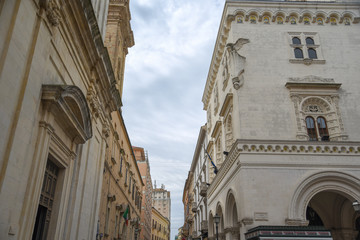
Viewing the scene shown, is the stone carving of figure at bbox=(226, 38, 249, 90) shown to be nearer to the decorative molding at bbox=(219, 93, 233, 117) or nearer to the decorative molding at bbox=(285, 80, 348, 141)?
the decorative molding at bbox=(219, 93, 233, 117)

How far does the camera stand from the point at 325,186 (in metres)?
15.8

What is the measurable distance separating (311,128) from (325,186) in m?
3.29

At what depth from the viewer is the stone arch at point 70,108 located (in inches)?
323

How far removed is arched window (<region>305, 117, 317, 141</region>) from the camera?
17.2 m

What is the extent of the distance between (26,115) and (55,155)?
2844mm

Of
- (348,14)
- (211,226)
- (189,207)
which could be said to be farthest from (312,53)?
(189,207)

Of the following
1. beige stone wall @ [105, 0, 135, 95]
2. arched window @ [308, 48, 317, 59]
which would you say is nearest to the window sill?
arched window @ [308, 48, 317, 59]

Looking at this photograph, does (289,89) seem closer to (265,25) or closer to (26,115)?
(265,25)

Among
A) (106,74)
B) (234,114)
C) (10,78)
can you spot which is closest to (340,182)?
(234,114)

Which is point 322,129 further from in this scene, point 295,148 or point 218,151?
point 218,151

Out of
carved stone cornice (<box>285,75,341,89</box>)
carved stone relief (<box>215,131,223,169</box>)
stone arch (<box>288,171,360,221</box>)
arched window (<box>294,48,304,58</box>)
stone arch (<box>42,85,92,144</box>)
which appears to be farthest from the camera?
carved stone relief (<box>215,131,223,169</box>)

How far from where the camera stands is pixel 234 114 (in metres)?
18.0

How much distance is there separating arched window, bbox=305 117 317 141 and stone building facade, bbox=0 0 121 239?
11.0m

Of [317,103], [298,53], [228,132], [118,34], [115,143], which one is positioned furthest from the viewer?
[115,143]
